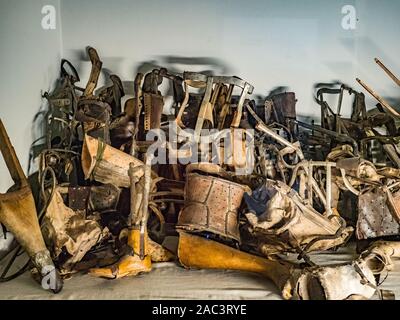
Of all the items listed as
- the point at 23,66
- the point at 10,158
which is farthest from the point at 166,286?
the point at 23,66

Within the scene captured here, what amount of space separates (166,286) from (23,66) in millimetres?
1199

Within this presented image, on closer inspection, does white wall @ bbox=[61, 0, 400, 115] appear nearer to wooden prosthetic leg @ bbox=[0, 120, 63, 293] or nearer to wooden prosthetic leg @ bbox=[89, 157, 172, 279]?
wooden prosthetic leg @ bbox=[89, 157, 172, 279]

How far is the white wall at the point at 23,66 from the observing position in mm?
1812

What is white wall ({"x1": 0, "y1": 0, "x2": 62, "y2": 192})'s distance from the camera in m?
1.81

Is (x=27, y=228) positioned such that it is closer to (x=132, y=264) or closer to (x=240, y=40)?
(x=132, y=264)

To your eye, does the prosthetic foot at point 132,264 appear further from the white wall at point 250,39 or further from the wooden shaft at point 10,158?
the white wall at point 250,39

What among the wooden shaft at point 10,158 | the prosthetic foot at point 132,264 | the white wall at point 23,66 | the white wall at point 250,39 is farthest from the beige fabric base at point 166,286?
the white wall at point 250,39

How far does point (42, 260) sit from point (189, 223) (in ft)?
1.82

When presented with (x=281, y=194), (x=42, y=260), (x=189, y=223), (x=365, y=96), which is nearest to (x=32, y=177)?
(x=42, y=260)

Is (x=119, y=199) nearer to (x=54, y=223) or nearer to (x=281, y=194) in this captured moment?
(x=54, y=223)

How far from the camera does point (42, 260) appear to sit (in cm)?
150

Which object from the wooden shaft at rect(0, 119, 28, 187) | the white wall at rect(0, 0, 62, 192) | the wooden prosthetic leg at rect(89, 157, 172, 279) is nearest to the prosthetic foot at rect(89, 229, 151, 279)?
the wooden prosthetic leg at rect(89, 157, 172, 279)

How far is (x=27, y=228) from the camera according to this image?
151cm

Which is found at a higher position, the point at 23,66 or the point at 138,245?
the point at 23,66
